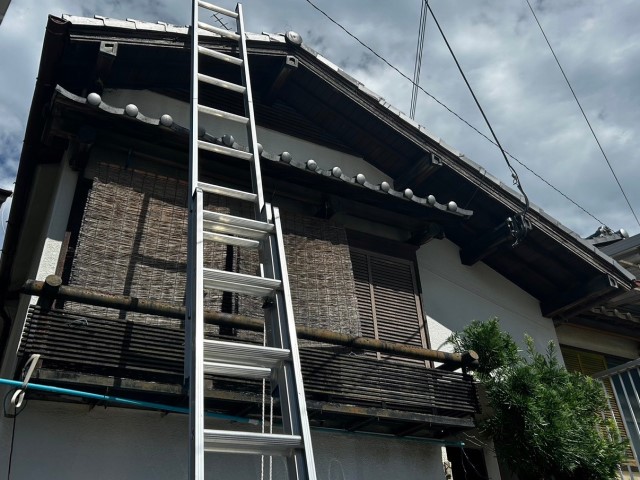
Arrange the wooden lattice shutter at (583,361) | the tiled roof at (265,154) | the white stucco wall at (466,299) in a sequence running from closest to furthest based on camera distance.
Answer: the tiled roof at (265,154) → the white stucco wall at (466,299) → the wooden lattice shutter at (583,361)

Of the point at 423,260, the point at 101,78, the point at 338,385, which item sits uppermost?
the point at 101,78

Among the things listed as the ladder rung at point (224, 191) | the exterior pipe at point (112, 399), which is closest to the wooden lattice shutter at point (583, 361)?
the exterior pipe at point (112, 399)

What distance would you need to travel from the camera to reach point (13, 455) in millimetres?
3992

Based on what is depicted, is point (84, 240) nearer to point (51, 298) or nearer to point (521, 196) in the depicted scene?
point (51, 298)

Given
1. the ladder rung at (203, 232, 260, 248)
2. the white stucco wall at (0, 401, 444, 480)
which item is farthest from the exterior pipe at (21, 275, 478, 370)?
the ladder rung at (203, 232, 260, 248)

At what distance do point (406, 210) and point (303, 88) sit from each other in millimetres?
1972

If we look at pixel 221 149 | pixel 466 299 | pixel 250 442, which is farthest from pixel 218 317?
pixel 466 299

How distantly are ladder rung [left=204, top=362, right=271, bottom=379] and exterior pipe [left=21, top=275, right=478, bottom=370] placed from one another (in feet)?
4.67

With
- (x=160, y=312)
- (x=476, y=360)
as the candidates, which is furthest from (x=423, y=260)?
(x=160, y=312)

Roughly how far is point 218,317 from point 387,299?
2462mm

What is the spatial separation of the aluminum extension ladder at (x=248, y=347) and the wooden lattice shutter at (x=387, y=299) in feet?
8.52

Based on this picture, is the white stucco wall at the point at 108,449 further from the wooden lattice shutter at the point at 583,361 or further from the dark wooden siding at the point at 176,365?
the wooden lattice shutter at the point at 583,361

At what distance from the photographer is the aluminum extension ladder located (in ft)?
9.03

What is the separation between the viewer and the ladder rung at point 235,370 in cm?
297
